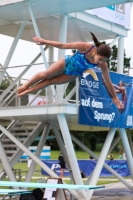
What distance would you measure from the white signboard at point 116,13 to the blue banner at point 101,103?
235 centimetres

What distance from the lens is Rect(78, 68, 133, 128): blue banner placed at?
52.2 feet

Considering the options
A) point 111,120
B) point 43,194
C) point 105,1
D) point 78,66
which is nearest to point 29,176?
point 43,194

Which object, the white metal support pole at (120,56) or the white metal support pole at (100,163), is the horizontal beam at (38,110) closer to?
the white metal support pole at (100,163)

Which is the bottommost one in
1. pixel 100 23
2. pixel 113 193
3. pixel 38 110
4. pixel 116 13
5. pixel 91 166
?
pixel 91 166

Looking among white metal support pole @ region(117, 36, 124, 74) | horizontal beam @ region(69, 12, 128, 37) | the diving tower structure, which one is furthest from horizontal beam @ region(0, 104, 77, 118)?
white metal support pole @ region(117, 36, 124, 74)

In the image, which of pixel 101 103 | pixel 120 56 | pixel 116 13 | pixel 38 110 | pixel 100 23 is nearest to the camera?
pixel 38 110

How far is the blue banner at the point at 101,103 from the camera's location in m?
15.9

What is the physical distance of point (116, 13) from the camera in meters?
19.0

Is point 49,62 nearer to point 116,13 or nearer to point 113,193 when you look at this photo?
point 116,13

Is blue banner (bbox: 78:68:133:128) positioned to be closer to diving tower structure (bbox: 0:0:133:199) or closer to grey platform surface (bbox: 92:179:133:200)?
diving tower structure (bbox: 0:0:133:199)

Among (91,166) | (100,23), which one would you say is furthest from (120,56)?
(91,166)

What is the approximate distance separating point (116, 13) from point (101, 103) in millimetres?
4209

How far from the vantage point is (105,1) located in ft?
50.1

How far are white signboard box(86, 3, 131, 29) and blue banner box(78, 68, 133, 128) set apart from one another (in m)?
2.35
